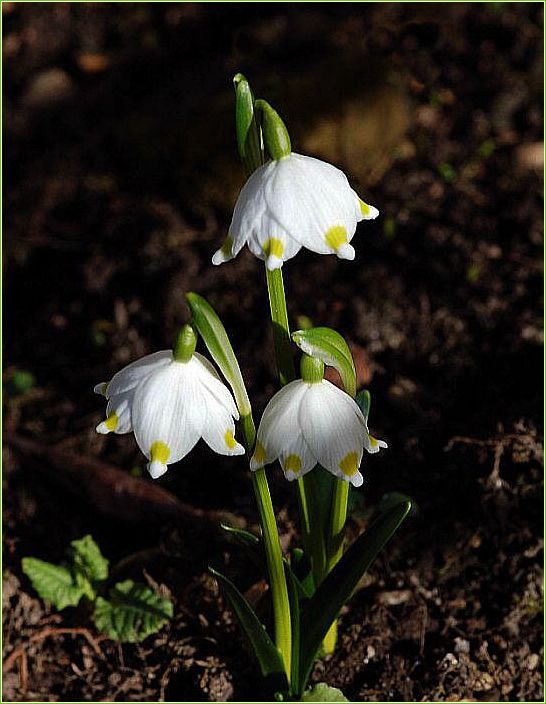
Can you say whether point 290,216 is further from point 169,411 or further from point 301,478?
point 301,478

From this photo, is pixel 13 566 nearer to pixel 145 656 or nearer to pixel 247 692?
pixel 145 656

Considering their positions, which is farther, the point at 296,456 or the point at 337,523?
the point at 337,523

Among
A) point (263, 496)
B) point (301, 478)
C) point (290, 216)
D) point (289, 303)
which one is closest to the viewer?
point (290, 216)

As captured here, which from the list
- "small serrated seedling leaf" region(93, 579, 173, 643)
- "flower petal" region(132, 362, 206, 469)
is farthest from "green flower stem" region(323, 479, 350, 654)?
"small serrated seedling leaf" region(93, 579, 173, 643)

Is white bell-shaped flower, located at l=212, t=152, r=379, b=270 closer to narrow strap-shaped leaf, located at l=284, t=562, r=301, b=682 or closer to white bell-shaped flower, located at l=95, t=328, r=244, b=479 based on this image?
white bell-shaped flower, located at l=95, t=328, r=244, b=479

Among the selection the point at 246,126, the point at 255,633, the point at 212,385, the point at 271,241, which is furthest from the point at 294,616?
the point at 246,126

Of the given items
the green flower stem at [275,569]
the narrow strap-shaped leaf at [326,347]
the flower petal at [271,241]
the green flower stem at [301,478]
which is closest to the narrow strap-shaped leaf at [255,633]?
the green flower stem at [275,569]

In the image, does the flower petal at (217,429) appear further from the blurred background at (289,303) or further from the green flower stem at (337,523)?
the blurred background at (289,303)

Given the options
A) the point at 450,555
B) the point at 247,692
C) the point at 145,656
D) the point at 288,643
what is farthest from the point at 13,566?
the point at 450,555
